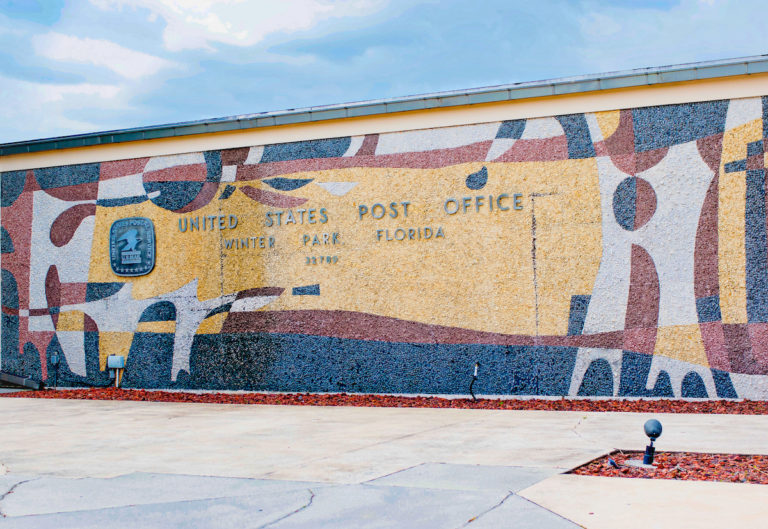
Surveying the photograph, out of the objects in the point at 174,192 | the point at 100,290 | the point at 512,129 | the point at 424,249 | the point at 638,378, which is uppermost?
the point at 512,129

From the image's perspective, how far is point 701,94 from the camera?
33.8 feet

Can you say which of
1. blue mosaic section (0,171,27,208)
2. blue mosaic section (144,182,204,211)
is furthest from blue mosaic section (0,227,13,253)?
blue mosaic section (144,182,204,211)

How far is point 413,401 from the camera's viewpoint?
1084 cm

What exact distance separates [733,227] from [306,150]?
6260mm

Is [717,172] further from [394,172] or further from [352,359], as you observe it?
[352,359]

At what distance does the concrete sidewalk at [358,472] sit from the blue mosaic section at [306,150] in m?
4.36

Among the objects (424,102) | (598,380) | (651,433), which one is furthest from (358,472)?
(424,102)

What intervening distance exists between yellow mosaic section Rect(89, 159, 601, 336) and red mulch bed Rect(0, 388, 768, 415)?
1.08 metres

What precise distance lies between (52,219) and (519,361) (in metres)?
8.55

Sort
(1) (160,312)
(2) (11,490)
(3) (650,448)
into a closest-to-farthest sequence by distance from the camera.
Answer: (2) (11,490)
(3) (650,448)
(1) (160,312)

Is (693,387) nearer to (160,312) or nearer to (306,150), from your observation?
(306,150)

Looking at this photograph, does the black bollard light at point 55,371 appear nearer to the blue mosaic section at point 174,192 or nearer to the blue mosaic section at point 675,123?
the blue mosaic section at point 174,192

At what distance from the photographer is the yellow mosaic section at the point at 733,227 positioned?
998 centimetres

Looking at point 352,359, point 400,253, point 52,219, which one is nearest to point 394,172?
point 400,253
